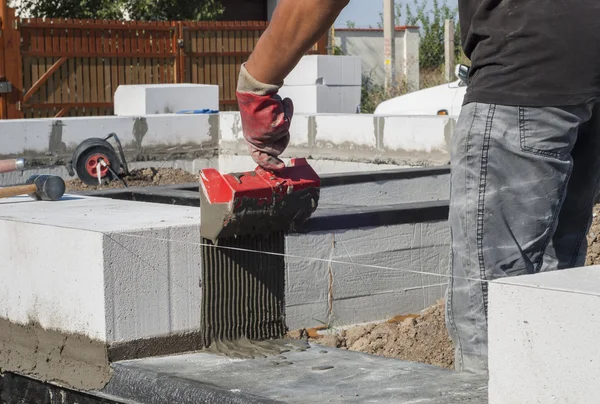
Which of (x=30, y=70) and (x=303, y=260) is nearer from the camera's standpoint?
(x=303, y=260)

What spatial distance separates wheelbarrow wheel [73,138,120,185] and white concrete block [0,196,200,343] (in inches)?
217

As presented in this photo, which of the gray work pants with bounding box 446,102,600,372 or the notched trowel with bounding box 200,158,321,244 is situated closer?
the gray work pants with bounding box 446,102,600,372

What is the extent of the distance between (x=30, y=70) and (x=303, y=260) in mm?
12800

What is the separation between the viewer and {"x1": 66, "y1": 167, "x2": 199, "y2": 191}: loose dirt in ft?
31.4

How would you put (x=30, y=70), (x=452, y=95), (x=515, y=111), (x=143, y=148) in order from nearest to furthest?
(x=515, y=111), (x=143, y=148), (x=452, y=95), (x=30, y=70)

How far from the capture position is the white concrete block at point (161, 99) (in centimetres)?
1208

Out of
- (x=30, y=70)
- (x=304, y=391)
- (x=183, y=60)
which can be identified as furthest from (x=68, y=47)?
(x=304, y=391)

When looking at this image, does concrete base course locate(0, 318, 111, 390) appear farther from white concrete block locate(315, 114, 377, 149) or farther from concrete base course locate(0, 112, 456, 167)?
white concrete block locate(315, 114, 377, 149)

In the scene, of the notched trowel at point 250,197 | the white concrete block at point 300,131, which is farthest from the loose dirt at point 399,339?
the white concrete block at point 300,131

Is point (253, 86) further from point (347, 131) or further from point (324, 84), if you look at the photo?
point (324, 84)

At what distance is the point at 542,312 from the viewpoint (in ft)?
7.66

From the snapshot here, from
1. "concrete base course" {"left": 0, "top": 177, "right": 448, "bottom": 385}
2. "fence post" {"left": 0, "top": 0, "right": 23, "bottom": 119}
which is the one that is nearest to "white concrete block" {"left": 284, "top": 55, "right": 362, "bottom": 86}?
"fence post" {"left": 0, "top": 0, "right": 23, "bottom": 119}

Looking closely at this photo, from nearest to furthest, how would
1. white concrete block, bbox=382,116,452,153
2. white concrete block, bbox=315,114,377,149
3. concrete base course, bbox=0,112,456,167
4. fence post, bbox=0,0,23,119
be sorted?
1. white concrete block, bbox=382,116,452,153
2. concrete base course, bbox=0,112,456,167
3. white concrete block, bbox=315,114,377,149
4. fence post, bbox=0,0,23,119

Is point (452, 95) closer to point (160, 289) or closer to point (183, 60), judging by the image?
point (183, 60)
